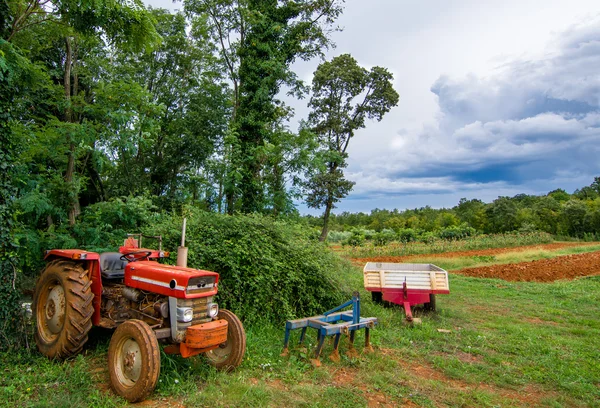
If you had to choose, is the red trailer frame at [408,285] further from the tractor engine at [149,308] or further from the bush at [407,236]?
the bush at [407,236]

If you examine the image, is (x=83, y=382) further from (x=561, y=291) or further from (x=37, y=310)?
(x=561, y=291)

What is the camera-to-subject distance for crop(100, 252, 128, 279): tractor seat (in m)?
4.64

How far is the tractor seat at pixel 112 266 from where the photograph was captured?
15.2 ft

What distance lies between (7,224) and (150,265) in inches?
71.9

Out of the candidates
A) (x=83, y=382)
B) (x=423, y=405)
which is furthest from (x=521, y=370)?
(x=83, y=382)

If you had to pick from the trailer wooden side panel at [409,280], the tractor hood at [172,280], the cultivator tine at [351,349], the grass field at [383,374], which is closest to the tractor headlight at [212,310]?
the tractor hood at [172,280]

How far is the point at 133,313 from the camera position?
432 cm

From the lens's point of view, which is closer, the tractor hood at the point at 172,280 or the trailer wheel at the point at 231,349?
the tractor hood at the point at 172,280

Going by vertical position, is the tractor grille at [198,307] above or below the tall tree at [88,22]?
below

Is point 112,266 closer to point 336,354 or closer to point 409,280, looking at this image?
point 336,354

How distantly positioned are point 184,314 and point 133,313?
0.94 m

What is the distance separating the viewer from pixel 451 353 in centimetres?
544

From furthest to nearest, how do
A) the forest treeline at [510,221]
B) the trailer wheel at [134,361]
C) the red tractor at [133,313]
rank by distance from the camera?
1. the forest treeline at [510,221]
2. the red tractor at [133,313]
3. the trailer wheel at [134,361]

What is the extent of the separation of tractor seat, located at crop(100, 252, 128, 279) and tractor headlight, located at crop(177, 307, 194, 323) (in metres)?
1.39
